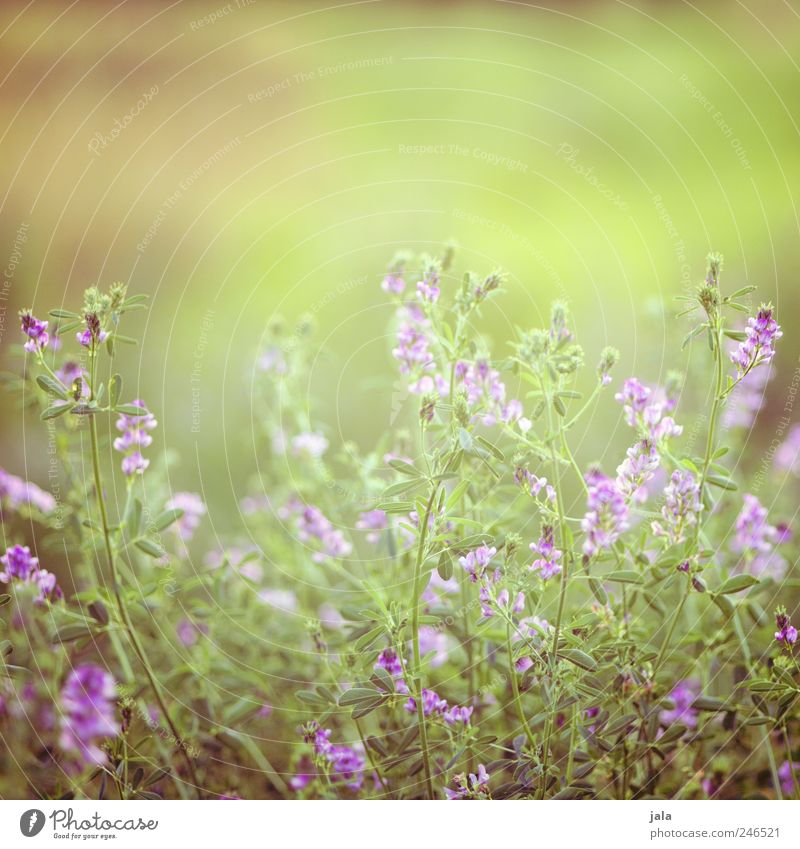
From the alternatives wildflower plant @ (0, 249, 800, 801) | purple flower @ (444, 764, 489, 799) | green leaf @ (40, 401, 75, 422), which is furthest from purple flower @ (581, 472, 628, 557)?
green leaf @ (40, 401, 75, 422)

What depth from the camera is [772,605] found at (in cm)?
86

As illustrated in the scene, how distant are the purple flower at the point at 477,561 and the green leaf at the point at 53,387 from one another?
0.37 meters

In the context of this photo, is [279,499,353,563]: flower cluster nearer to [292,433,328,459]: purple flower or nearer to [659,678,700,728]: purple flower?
[292,433,328,459]: purple flower

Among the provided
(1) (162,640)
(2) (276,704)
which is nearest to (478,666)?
(2) (276,704)

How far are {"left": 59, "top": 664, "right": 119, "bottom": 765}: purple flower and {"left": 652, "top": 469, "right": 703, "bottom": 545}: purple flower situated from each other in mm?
582

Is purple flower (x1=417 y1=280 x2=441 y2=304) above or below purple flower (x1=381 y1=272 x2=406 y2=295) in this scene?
below

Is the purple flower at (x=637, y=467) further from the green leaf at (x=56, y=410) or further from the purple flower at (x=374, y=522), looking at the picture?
the green leaf at (x=56, y=410)

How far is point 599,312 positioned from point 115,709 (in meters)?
0.84

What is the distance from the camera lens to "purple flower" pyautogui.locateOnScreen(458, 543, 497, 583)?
646mm

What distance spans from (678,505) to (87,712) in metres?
0.62

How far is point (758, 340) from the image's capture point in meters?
0.65

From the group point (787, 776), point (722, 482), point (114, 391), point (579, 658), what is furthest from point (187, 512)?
point (787, 776)

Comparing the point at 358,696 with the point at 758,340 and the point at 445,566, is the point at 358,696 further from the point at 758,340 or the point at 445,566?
the point at 758,340
